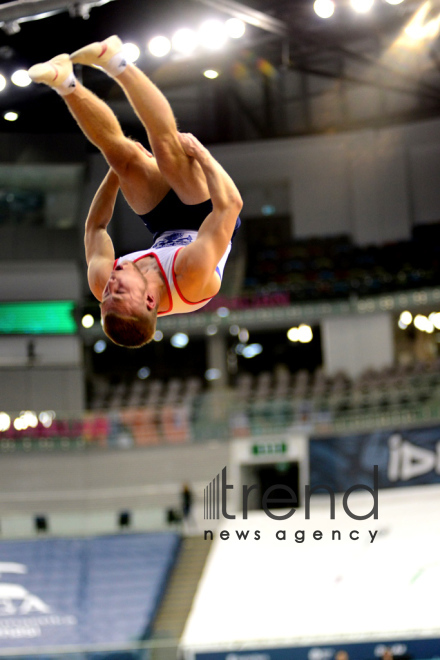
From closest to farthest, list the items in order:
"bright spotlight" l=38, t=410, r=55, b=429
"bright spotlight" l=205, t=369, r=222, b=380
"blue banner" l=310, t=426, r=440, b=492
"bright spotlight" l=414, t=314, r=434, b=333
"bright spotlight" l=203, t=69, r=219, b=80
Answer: "blue banner" l=310, t=426, r=440, b=492
"bright spotlight" l=38, t=410, r=55, b=429
"bright spotlight" l=203, t=69, r=219, b=80
"bright spotlight" l=414, t=314, r=434, b=333
"bright spotlight" l=205, t=369, r=222, b=380

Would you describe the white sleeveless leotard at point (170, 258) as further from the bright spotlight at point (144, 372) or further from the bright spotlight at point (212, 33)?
the bright spotlight at point (144, 372)

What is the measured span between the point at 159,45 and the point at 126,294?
7.66 metres

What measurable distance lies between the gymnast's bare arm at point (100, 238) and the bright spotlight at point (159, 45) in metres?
6.64

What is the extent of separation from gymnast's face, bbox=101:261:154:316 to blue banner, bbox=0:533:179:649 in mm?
8579

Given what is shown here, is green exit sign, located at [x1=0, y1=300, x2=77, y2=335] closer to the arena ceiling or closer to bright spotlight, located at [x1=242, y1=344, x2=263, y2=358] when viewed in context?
the arena ceiling

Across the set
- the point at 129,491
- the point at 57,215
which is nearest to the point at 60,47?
the point at 57,215

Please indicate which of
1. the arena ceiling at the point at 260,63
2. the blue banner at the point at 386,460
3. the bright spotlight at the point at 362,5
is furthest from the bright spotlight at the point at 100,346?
the bright spotlight at the point at 362,5

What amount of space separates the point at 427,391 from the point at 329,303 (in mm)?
4072

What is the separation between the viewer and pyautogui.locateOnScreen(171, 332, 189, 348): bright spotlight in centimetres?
1803

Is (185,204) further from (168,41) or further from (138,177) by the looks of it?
(168,41)

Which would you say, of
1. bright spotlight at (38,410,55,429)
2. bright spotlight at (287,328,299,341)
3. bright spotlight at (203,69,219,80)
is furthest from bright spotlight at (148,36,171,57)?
bright spotlight at (287,328,299,341)

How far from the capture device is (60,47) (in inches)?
405

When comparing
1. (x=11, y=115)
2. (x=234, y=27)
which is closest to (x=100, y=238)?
(x=234, y=27)

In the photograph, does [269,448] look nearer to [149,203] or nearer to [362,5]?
[362,5]
